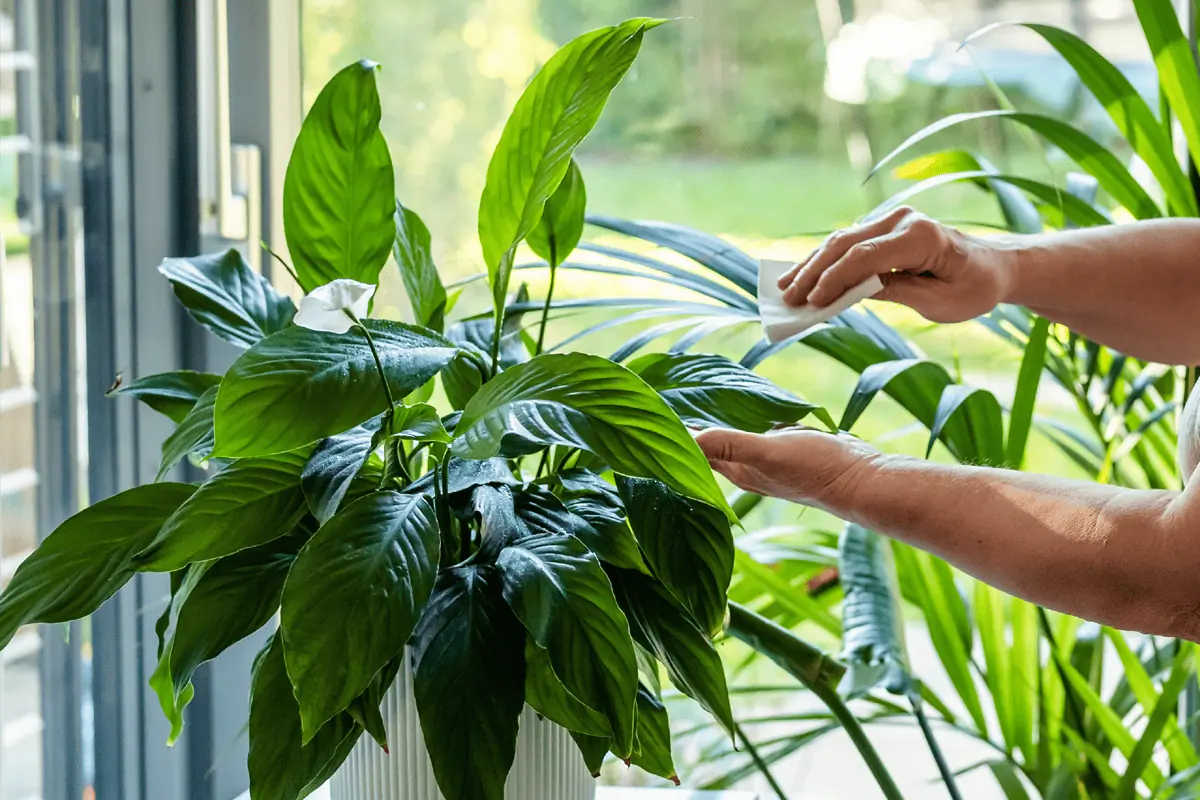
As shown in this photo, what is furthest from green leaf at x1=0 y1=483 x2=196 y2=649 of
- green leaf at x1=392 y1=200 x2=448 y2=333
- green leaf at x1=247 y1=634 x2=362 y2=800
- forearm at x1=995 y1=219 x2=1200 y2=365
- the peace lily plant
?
forearm at x1=995 y1=219 x2=1200 y2=365

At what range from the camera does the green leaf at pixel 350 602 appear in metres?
0.58

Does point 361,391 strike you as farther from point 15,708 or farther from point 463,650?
point 15,708

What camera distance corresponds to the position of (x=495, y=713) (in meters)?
0.64

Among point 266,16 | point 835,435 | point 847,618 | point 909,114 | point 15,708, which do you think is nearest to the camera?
point 835,435

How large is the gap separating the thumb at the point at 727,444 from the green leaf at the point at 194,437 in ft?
1.00

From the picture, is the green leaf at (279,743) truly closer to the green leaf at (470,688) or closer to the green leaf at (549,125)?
the green leaf at (470,688)

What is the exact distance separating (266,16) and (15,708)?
0.80 m

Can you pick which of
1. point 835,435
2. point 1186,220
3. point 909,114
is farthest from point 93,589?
point 909,114

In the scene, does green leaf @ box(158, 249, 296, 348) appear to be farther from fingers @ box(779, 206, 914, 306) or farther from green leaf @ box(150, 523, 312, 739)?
fingers @ box(779, 206, 914, 306)

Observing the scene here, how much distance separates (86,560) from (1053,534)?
0.57 meters

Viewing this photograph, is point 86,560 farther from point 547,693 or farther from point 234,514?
point 547,693

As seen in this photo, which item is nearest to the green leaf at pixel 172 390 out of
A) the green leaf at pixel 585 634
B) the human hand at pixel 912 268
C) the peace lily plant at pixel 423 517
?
the peace lily plant at pixel 423 517

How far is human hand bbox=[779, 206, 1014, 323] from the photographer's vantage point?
83 cm

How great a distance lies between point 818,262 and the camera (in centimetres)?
83
